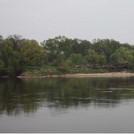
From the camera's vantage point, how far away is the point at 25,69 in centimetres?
7319

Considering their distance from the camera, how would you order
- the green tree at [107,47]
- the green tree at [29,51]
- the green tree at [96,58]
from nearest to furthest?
the green tree at [29,51] < the green tree at [96,58] < the green tree at [107,47]

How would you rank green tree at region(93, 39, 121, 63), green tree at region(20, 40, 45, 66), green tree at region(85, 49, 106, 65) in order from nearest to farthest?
green tree at region(20, 40, 45, 66)
green tree at region(85, 49, 106, 65)
green tree at region(93, 39, 121, 63)

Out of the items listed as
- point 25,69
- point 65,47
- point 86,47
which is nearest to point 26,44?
point 25,69

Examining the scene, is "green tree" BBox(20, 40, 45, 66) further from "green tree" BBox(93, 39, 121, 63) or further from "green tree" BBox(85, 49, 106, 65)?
"green tree" BBox(93, 39, 121, 63)

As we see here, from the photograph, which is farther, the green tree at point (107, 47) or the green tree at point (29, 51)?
the green tree at point (107, 47)

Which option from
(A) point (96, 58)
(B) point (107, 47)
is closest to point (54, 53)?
(A) point (96, 58)

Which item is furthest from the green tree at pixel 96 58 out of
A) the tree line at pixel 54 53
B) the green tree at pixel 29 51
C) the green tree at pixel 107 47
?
the green tree at pixel 29 51

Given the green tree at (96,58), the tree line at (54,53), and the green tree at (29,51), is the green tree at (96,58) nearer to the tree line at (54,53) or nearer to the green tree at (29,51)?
the tree line at (54,53)

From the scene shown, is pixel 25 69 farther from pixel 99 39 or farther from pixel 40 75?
pixel 99 39

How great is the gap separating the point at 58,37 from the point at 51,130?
104 metres

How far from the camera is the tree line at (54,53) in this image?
235 ft

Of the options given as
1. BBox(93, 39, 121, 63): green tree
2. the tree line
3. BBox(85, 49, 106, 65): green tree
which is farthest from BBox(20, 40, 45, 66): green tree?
BBox(93, 39, 121, 63): green tree

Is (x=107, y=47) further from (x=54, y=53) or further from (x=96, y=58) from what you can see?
(x=54, y=53)

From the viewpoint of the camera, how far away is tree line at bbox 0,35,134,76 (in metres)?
71.7
